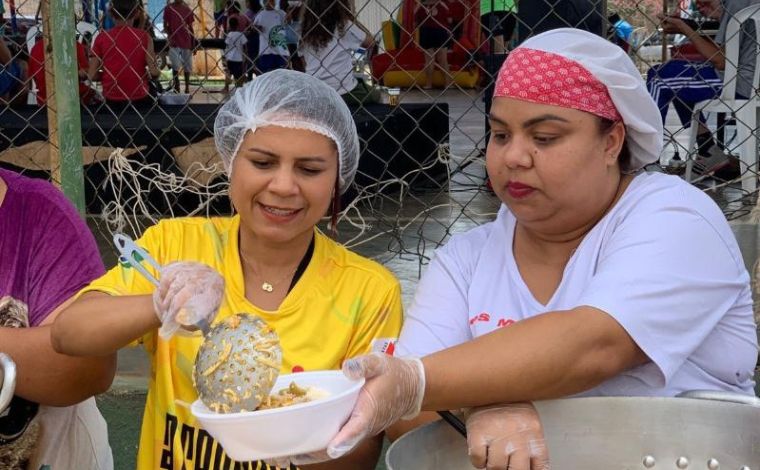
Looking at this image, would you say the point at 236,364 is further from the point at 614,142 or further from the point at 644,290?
the point at 614,142

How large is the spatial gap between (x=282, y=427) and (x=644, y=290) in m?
0.64

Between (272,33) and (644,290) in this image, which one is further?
(272,33)

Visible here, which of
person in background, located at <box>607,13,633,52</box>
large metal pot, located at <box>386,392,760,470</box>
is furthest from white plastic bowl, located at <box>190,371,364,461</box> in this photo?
person in background, located at <box>607,13,633,52</box>

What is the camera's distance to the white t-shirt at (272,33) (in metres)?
7.63

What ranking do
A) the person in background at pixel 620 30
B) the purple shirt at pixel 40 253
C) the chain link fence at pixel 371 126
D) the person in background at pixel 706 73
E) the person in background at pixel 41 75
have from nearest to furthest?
the purple shirt at pixel 40 253
the chain link fence at pixel 371 126
the person in background at pixel 706 73
the person in background at pixel 620 30
the person in background at pixel 41 75

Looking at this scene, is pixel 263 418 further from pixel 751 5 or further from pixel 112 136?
pixel 751 5

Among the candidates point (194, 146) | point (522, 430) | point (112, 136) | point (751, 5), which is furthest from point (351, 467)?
point (751, 5)

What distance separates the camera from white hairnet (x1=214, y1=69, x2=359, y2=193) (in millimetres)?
1966

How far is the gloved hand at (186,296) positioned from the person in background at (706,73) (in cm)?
442

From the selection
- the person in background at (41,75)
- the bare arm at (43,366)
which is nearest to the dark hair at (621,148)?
the bare arm at (43,366)

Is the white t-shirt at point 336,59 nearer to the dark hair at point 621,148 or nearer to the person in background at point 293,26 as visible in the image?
the person in background at point 293,26

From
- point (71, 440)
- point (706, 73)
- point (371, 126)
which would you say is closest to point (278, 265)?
point (71, 440)

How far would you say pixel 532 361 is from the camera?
153cm

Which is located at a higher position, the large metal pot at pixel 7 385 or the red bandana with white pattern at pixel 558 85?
the red bandana with white pattern at pixel 558 85
